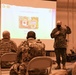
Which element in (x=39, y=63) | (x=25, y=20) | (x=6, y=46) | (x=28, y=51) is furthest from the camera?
(x=25, y=20)

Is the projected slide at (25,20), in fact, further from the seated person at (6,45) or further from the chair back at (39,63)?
the chair back at (39,63)

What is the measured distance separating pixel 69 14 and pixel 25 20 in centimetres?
300

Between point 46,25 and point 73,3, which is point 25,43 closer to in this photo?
point 46,25

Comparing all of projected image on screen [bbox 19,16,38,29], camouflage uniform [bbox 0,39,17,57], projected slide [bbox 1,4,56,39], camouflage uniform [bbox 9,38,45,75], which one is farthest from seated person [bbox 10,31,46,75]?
projected image on screen [bbox 19,16,38,29]

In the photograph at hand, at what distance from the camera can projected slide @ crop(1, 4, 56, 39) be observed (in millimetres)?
7395

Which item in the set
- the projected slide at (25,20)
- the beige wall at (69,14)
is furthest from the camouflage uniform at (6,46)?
the beige wall at (69,14)

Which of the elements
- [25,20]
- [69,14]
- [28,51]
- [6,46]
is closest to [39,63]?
[28,51]

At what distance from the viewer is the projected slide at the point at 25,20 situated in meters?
7.39

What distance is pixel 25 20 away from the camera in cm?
788

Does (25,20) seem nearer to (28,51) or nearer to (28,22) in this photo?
(28,22)

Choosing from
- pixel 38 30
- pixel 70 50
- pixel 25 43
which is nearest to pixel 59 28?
pixel 38 30

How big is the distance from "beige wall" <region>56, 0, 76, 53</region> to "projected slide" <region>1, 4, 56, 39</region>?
187 centimetres

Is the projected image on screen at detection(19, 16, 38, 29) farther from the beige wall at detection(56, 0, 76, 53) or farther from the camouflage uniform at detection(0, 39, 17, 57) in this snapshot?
the camouflage uniform at detection(0, 39, 17, 57)

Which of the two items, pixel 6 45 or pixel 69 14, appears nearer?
pixel 6 45
